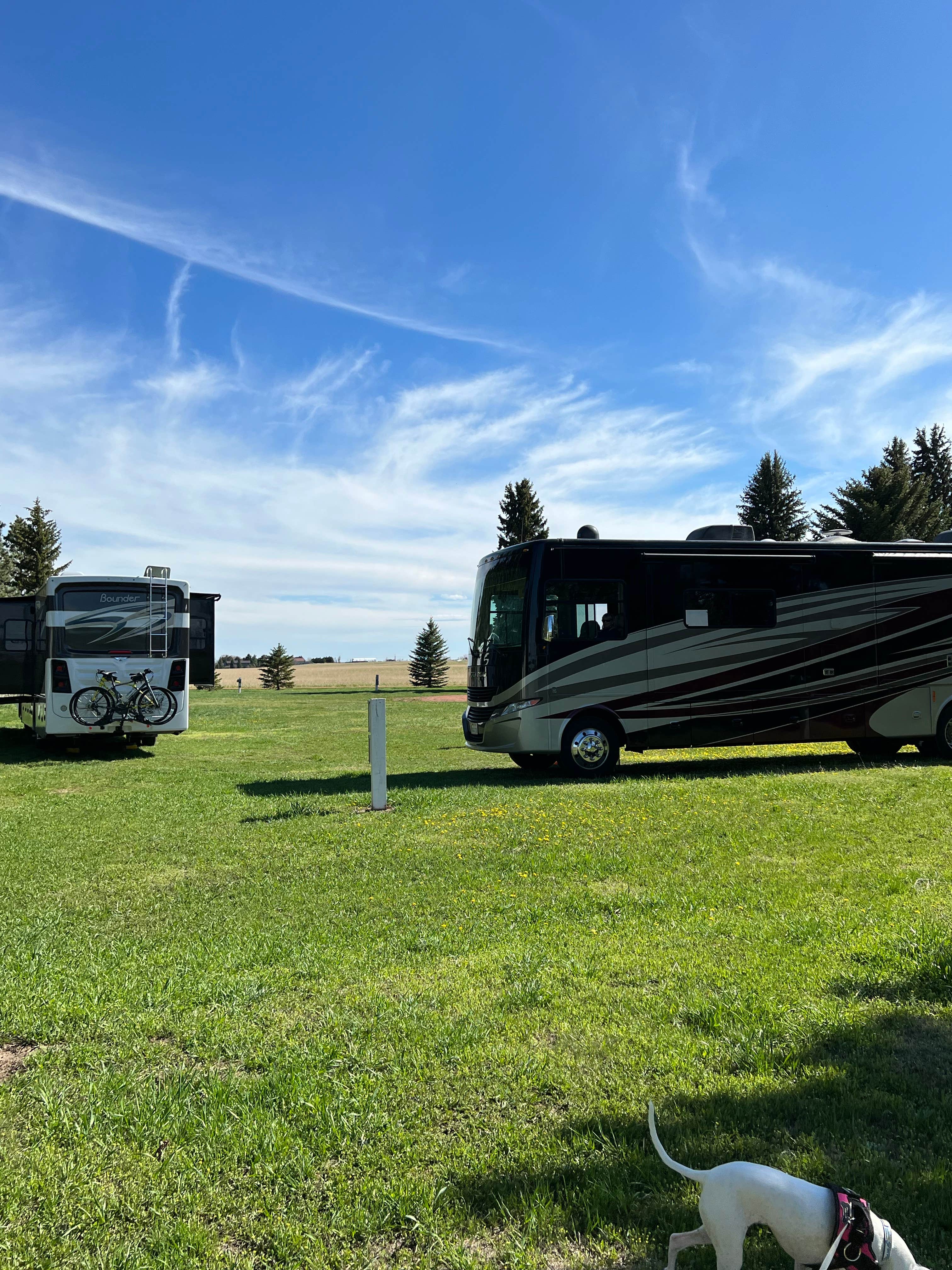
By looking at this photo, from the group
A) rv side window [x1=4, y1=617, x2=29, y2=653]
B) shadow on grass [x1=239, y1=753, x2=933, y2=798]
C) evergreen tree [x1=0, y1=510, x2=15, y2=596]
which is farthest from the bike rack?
evergreen tree [x1=0, y1=510, x2=15, y2=596]

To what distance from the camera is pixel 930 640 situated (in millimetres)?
14422

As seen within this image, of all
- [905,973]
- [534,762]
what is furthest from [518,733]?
[905,973]

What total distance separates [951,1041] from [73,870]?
675 cm

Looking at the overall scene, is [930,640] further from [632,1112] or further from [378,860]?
[632,1112]

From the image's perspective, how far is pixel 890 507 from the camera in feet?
150

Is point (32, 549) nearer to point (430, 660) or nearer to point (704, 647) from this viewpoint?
point (430, 660)

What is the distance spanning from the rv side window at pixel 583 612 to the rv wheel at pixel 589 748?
4.14ft

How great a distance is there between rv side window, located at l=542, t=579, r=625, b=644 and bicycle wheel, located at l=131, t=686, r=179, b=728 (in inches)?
326

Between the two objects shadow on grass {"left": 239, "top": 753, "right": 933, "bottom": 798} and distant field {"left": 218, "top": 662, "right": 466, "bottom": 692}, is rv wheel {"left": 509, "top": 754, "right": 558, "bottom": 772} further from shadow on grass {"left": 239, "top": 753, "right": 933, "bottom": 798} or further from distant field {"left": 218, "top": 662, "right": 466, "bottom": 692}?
distant field {"left": 218, "top": 662, "right": 466, "bottom": 692}

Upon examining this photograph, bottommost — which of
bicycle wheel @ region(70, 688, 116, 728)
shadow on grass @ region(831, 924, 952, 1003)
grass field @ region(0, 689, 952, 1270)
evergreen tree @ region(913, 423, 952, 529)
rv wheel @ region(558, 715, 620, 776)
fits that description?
grass field @ region(0, 689, 952, 1270)

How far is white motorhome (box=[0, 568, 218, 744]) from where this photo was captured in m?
16.3

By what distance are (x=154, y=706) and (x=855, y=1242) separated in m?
16.3

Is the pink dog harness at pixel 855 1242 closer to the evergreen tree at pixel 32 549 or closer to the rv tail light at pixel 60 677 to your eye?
the rv tail light at pixel 60 677

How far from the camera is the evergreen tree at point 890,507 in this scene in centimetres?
4544
